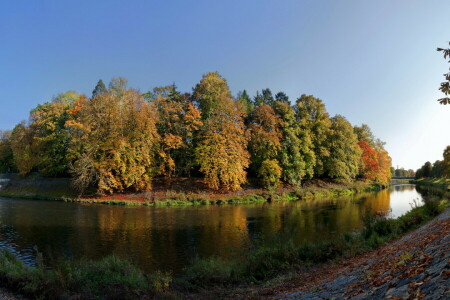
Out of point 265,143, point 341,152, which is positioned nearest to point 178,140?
point 265,143

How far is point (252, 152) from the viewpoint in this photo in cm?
4912

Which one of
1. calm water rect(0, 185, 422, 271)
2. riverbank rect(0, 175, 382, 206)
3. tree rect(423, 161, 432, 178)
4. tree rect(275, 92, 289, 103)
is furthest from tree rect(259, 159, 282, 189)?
tree rect(423, 161, 432, 178)

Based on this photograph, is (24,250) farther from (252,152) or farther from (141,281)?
(252,152)

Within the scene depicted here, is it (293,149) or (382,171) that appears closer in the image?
(293,149)

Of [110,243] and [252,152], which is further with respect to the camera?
[252,152]

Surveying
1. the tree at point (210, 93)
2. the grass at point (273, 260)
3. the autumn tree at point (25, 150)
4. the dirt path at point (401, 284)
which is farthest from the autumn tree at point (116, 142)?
the dirt path at point (401, 284)

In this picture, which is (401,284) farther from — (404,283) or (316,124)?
(316,124)

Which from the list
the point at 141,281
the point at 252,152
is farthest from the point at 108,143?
the point at 141,281

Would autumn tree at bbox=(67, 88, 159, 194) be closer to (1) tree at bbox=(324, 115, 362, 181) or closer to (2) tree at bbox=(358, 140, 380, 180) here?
(1) tree at bbox=(324, 115, 362, 181)

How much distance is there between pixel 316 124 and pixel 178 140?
2712 centimetres

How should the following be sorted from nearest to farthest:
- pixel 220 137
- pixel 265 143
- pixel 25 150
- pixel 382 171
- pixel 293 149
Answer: pixel 220 137, pixel 265 143, pixel 293 149, pixel 25 150, pixel 382 171

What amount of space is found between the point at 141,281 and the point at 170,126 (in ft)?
121

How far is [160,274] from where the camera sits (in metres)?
10.4

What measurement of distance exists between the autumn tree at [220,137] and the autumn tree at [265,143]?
82.0 inches
